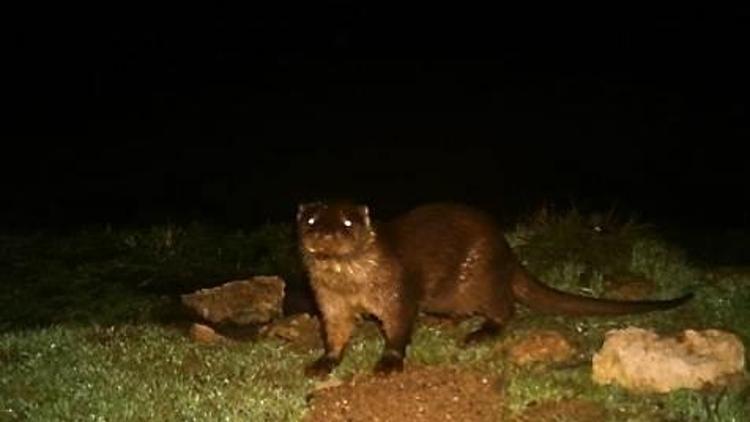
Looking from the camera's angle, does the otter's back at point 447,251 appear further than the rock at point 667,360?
Yes

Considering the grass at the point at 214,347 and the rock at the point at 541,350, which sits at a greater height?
the rock at the point at 541,350

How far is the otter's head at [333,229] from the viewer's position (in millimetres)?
6027

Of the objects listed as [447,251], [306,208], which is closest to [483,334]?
[447,251]

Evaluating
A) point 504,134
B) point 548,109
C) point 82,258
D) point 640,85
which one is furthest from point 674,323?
point 640,85

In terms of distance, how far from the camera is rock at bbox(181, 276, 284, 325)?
7117 mm

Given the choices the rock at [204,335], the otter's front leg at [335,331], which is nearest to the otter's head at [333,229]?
the otter's front leg at [335,331]

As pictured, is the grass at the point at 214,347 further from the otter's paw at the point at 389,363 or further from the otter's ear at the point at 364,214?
the otter's ear at the point at 364,214

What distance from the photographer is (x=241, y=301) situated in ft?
23.7

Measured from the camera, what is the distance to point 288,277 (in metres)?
8.08

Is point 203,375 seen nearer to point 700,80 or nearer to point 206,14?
point 700,80

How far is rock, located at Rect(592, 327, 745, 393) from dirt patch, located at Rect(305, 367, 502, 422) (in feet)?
1.49

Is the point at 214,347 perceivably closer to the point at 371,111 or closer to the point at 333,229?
the point at 333,229

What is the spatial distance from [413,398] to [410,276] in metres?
0.97

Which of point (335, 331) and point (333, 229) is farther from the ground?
point (333, 229)
